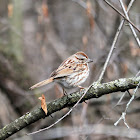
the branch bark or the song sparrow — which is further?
the song sparrow

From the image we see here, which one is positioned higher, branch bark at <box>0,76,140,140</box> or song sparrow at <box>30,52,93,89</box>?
song sparrow at <box>30,52,93,89</box>

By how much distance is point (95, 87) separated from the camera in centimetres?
289

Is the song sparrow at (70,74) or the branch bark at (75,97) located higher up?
the song sparrow at (70,74)

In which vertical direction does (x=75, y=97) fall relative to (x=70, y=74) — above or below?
below

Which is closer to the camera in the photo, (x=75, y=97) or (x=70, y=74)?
(x=75, y=97)

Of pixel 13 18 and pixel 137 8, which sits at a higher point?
pixel 13 18

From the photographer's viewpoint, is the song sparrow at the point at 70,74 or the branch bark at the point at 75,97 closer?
the branch bark at the point at 75,97

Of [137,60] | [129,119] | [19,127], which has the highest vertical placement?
[19,127]

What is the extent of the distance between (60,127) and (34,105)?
2.91ft

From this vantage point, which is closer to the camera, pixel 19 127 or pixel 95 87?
pixel 95 87

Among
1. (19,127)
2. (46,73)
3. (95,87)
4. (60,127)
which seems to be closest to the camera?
(95,87)

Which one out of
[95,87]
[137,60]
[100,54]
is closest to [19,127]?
[95,87]

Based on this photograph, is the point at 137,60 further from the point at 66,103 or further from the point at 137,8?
the point at 66,103

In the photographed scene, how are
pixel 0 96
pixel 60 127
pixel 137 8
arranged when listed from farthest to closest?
pixel 137 8 < pixel 60 127 < pixel 0 96
